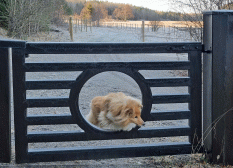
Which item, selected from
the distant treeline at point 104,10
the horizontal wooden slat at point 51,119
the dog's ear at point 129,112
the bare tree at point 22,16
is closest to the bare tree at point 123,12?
the distant treeline at point 104,10

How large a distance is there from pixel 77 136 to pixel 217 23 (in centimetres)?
168

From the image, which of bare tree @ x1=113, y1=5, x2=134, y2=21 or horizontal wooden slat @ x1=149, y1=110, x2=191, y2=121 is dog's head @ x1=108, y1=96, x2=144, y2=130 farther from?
bare tree @ x1=113, y1=5, x2=134, y2=21

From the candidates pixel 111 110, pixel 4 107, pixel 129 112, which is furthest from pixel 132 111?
pixel 4 107

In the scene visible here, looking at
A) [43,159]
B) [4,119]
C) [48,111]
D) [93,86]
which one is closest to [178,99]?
[43,159]

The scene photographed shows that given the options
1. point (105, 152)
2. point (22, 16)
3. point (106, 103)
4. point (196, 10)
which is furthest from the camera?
point (22, 16)

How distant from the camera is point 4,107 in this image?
261 cm

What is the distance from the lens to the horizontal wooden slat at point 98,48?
Result: 2.60 metres

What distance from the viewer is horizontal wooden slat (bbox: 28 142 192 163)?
274 centimetres

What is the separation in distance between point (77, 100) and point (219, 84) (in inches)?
53.1

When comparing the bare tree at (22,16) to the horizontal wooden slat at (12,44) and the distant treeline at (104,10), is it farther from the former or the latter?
the distant treeline at (104,10)

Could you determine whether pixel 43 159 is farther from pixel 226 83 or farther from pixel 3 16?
pixel 3 16

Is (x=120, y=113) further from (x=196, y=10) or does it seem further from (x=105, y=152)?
(x=196, y=10)

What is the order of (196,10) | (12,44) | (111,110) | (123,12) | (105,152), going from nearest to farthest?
(12,44) → (105,152) → (111,110) → (196,10) → (123,12)

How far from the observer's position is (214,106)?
276 cm
